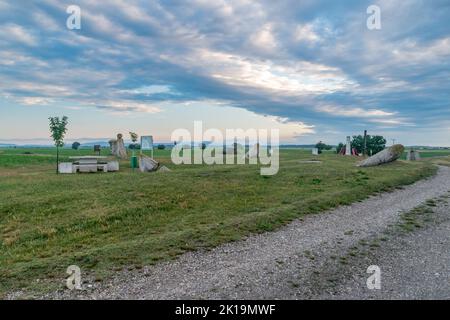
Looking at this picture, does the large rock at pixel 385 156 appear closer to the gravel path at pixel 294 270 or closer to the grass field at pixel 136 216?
the grass field at pixel 136 216

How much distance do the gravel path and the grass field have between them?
0.65 metres

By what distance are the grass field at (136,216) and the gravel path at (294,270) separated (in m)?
0.65

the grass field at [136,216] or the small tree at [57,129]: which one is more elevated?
the small tree at [57,129]

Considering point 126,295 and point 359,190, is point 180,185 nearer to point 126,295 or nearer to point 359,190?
point 359,190

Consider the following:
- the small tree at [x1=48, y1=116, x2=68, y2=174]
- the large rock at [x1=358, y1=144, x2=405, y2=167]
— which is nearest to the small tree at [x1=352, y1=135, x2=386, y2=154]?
the large rock at [x1=358, y1=144, x2=405, y2=167]

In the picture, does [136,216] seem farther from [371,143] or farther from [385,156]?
[371,143]

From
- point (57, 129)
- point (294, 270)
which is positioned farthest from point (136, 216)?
point (57, 129)

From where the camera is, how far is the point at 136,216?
38.1 ft

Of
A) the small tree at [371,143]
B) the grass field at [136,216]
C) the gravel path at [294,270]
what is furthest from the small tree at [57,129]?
the small tree at [371,143]

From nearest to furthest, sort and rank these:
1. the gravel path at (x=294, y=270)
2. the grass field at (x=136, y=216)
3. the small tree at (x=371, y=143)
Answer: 1. the gravel path at (x=294, y=270)
2. the grass field at (x=136, y=216)
3. the small tree at (x=371, y=143)

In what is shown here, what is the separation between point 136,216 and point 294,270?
6.82 meters

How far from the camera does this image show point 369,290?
6.09 m

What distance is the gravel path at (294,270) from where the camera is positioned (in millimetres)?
5930

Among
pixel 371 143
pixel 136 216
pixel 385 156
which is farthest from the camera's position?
pixel 371 143
